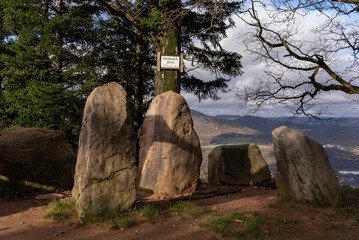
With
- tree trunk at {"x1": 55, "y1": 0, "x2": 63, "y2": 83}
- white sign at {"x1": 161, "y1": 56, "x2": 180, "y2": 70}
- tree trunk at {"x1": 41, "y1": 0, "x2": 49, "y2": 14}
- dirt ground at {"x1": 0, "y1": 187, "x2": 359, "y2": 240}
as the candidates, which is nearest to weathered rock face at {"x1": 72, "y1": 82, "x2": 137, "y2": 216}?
dirt ground at {"x1": 0, "y1": 187, "x2": 359, "y2": 240}

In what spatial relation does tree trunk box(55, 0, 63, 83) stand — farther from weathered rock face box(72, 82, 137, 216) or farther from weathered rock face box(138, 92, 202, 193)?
weathered rock face box(72, 82, 137, 216)

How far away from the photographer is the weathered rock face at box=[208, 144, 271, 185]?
9109 mm

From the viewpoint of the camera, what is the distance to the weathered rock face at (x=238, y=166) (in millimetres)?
9109

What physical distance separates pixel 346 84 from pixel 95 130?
869 cm

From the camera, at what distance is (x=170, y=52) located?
9383 millimetres

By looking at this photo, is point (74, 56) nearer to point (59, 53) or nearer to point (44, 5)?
point (59, 53)

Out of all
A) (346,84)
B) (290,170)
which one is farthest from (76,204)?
(346,84)

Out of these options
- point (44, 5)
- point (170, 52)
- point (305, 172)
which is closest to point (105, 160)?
point (305, 172)

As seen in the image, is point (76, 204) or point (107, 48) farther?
point (107, 48)

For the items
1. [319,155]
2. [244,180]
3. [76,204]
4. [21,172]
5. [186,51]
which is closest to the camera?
[76,204]

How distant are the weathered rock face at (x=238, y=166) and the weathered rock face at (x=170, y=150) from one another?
1771mm

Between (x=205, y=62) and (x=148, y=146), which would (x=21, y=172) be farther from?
(x=205, y=62)

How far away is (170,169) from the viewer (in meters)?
7.31

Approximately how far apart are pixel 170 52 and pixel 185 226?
628cm
